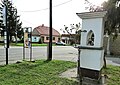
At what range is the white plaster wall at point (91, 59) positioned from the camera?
602 cm

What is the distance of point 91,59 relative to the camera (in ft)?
20.2

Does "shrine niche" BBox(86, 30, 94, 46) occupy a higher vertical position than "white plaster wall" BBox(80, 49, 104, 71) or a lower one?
higher

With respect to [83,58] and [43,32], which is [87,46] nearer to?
[83,58]

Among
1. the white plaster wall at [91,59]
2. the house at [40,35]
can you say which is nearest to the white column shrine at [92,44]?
the white plaster wall at [91,59]

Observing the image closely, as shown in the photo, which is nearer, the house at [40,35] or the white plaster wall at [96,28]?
the white plaster wall at [96,28]

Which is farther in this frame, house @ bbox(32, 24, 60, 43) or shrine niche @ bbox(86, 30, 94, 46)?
house @ bbox(32, 24, 60, 43)

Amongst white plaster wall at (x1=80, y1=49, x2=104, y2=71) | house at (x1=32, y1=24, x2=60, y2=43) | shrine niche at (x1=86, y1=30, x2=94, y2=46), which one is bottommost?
white plaster wall at (x1=80, y1=49, x2=104, y2=71)

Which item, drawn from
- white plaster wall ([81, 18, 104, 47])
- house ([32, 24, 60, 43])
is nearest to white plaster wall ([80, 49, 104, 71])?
white plaster wall ([81, 18, 104, 47])

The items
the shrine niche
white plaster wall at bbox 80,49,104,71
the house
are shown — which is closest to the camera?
white plaster wall at bbox 80,49,104,71

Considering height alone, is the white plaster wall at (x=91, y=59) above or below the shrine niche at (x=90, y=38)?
below

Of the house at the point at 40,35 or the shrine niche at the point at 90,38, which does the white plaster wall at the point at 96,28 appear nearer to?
the shrine niche at the point at 90,38

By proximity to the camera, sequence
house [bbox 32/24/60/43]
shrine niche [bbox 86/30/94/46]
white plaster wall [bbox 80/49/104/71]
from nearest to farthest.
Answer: white plaster wall [bbox 80/49/104/71], shrine niche [bbox 86/30/94/46], house [bbox 32/24/60/43]

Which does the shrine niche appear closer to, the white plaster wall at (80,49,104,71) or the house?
the white plaster wall at (80,49,104,71)

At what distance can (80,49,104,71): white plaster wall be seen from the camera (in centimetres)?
602
